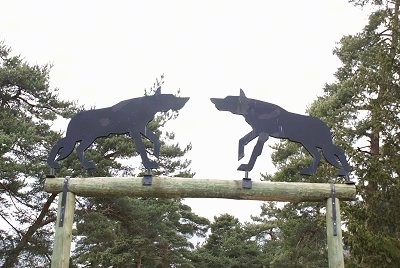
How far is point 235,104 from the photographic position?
19.6 feet

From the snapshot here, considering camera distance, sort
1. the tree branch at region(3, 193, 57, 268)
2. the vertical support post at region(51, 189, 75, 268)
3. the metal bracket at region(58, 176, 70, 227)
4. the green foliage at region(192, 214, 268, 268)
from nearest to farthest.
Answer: the vertical support post at region(51, 189, 75, 268) < the metal bracket at region(58, 176, 70, 227) < the tree branch at region(3, 193, 57, 268) < the green foliage at region(192, 214, 268, 268)

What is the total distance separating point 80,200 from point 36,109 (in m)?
2.88

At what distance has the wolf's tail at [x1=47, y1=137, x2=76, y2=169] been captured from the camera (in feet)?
19.1

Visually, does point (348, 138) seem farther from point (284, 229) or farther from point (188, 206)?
point (188, 206)

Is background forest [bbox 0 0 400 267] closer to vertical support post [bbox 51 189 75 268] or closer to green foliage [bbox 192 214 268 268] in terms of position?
green foliage [bbox 192 214 268 268]

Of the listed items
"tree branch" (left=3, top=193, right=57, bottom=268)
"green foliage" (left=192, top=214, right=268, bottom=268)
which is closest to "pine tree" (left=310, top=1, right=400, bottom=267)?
"tree branch" (left=3, top=193, right=57, bottom=268)

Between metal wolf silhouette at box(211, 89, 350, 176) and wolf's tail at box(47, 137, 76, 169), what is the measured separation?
1.92 metres

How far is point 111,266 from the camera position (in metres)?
17.5

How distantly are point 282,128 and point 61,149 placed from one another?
281cm

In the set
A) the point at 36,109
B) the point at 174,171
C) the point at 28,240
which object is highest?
the point at 36,109

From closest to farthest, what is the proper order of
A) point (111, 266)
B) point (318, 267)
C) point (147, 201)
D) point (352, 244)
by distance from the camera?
point (352, 244)
point (147, 201)
point (111, 266)
point (318, 267)

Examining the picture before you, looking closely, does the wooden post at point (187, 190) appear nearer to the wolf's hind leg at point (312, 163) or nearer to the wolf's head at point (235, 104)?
the wolf's hind leg at point (312, 163)

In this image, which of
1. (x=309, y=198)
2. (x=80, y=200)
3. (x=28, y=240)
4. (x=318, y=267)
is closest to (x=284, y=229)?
(x=318, y=267)

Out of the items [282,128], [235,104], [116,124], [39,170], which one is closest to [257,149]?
[282,128]
